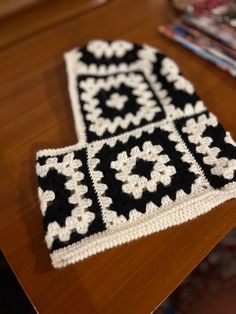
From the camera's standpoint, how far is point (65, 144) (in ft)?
2.20

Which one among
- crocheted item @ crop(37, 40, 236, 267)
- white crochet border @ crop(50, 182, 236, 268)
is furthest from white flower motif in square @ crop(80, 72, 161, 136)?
white crochet border @ crop(50, 182, 236, 268)

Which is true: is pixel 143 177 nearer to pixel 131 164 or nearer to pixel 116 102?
pixel 131 164

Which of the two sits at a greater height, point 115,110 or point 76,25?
point 76,25

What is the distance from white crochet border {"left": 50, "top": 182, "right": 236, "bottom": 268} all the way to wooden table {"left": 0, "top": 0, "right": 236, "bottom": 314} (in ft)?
0.04

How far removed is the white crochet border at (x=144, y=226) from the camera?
52 cm

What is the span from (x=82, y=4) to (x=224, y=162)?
67 centimetres

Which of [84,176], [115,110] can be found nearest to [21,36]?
[115,110]

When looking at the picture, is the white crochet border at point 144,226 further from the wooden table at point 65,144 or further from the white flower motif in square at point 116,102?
the white flower motif in square at point 116,102

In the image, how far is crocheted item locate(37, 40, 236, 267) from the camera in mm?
545

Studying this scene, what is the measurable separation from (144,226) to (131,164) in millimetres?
121

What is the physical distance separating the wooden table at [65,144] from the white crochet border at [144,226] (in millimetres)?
11

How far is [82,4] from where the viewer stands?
100 cm

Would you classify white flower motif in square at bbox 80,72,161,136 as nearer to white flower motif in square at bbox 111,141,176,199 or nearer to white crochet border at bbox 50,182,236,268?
white flower motif in square at bbox 111,141,176,199

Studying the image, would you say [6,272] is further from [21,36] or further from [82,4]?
[82,4]
